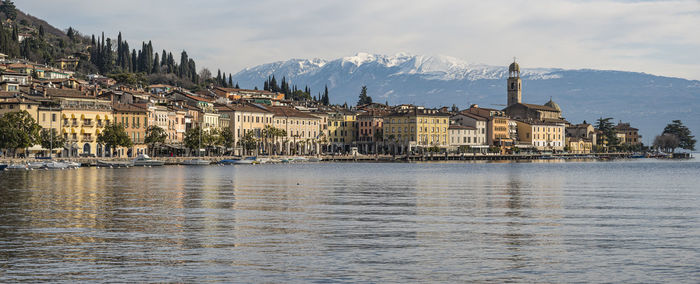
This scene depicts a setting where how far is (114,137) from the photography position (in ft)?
325

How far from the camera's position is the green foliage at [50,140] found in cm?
9338

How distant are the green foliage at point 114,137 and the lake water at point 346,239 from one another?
2344 inches

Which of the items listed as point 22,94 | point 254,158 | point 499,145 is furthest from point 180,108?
point 499,145

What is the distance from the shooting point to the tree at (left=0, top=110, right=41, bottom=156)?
84375 mm

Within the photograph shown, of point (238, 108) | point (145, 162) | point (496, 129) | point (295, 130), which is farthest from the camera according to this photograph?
point (496, 129)

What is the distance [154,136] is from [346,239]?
8643cm

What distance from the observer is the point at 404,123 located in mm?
158000

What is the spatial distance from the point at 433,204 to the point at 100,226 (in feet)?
49.4

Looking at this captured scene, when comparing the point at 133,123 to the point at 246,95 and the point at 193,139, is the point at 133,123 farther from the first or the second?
the point at 246,95

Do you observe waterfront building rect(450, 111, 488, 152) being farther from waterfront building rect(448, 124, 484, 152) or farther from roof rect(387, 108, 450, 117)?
roof rect(387, 108, 450, 117)

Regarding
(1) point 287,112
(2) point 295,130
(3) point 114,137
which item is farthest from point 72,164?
(2) point 295,130

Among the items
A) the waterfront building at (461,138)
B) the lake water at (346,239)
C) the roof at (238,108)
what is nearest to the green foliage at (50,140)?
the roof at (238,108)

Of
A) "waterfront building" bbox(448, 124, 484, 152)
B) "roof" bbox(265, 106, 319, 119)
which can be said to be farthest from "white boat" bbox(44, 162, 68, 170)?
"waterfront building" bbox(448, 124, 484, 152)

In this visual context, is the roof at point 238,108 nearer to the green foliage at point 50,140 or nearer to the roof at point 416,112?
the roof at point 416,112
